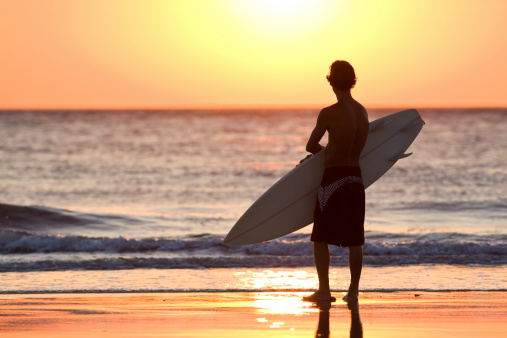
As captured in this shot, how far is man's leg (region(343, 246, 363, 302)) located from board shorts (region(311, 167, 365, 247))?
78 millimetres

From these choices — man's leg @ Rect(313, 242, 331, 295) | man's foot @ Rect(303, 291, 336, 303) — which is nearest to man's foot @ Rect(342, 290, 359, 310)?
man's foot @ Rect(303, 291, 336, 303)

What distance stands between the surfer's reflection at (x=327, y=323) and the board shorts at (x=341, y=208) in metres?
0.47

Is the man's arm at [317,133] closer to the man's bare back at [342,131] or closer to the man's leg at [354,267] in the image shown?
the man's bare back at [342,131]

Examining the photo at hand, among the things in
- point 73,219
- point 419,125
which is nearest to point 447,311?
point 419,125

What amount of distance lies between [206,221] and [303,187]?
7.56m

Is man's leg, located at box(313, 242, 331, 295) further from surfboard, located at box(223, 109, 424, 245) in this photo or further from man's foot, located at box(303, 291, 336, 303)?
surfboard, located at box(223, 109, 424, 245)

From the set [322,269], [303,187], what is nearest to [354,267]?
[322,269]

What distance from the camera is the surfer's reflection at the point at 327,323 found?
5.20m

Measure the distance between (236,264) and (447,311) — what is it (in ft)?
11.0

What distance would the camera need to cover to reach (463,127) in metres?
45.2

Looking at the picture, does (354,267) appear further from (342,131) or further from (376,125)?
(376,125)

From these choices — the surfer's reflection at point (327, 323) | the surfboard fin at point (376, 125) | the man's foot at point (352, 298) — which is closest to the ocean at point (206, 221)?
the man's foot at point (352, 298)

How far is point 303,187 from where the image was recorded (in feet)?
21.8

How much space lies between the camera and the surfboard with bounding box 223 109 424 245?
6.61 meters
